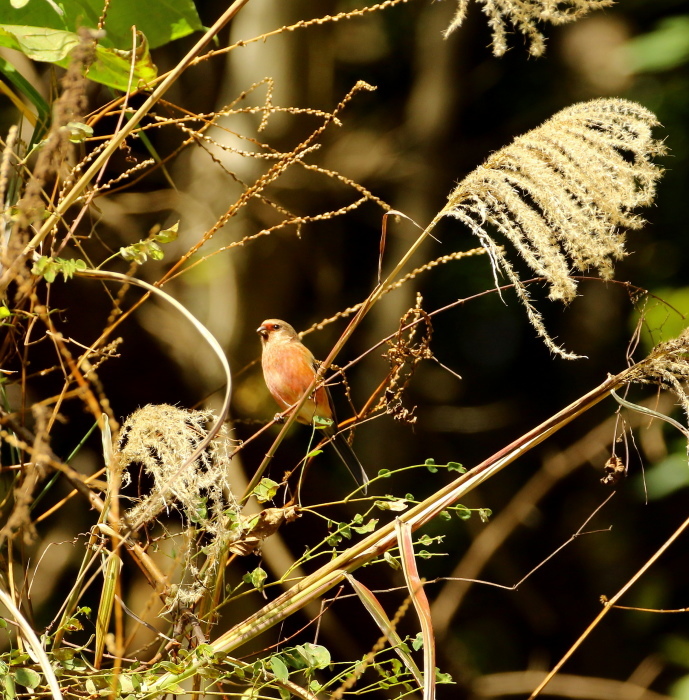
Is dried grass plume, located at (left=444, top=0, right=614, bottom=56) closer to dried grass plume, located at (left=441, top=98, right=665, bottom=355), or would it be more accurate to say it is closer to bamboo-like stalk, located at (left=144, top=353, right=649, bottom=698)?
dried grass plume, located at (left=441, top=98, right=665, bottom=355)

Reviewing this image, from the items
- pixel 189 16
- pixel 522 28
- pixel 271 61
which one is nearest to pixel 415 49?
pixel 271 61

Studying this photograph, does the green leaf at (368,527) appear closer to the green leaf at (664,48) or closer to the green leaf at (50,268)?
the green leaf at (50,268)

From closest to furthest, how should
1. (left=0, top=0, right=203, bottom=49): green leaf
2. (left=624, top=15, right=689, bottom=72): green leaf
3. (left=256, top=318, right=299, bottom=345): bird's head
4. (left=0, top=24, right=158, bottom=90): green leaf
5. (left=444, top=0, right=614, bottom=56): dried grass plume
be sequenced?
1. (left=444, top=0, right=614, bottom=56): dried grass plume
2. (left=0, top=24, right=158, bottom=90): green leaf
3. (left=0, top=0, right=203, bottom=49): green leaf
4. (left=256, top=318, right=299, bottom=345): bird's head
5. (left=624, top=15, right=689, bottom=72): green leaf

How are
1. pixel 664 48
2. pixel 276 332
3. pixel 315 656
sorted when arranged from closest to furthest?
pixel 315 656
pixel 276 332
pixel 664 48

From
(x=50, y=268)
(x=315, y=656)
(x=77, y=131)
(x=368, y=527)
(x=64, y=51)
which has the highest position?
(x=64, y=51)

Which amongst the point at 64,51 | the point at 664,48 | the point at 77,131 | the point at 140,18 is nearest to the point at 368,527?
the point at 77,131

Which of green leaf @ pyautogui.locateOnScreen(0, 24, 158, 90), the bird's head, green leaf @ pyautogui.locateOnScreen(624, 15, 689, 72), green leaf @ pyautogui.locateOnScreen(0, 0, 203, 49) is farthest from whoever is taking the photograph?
green leaf @ pyautogui.locateOnScreen(624, 15, 689, 72)

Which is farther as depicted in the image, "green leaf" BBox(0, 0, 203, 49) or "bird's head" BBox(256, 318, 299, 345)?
"bird's head" BBox(256, 318, 299, 345)

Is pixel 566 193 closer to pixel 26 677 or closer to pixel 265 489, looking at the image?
pixel 265 489

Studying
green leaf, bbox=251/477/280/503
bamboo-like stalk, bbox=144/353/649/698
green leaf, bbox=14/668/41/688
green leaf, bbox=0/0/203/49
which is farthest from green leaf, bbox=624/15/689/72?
green leaf, bbox=14/668/41/688

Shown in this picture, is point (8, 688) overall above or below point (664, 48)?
below

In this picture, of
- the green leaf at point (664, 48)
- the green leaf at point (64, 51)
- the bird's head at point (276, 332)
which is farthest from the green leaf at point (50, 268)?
the green leaf at point (664, 48)

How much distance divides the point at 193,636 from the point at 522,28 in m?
0.89

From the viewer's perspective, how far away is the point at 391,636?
1.04 m
